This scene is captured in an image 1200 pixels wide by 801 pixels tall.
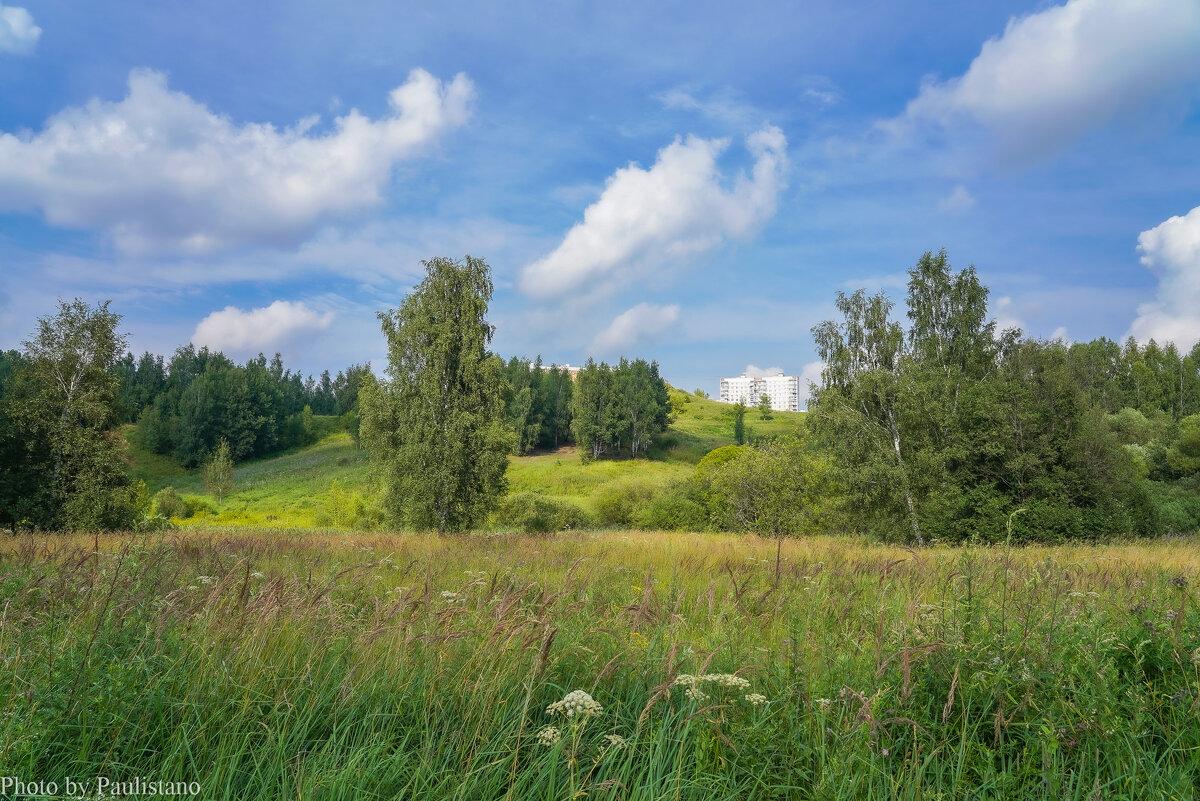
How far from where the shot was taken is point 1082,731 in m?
2.74

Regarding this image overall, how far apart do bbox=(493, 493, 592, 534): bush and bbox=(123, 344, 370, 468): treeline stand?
134 ft

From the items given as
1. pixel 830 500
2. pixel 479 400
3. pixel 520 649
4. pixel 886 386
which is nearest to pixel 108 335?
pixel 479 400

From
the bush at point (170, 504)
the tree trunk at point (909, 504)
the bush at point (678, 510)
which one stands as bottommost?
the bush at point (170, 504)

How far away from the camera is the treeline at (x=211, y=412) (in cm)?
8506

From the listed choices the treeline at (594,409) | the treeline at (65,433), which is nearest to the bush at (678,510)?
the treeline at (65,433)

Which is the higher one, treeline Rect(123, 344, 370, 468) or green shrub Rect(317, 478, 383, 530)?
treeline Rect(123, 344, 370, 468)

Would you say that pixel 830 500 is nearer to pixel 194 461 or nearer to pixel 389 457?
pixel 389 457

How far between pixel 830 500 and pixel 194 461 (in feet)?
302

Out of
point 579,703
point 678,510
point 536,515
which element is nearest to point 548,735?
point 579,703

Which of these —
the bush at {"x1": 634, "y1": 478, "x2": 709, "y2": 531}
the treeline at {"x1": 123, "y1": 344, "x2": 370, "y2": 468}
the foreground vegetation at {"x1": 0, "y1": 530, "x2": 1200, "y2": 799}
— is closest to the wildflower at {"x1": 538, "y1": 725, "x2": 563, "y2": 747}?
the foreground vegetation at {"x1": 0, "y1": 530, "x2": 1200, "y2": 799}

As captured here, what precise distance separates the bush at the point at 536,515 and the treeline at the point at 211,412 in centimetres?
4077

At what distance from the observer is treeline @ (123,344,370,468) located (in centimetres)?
8506

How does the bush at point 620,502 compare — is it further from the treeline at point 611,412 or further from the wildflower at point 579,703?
the wildflower at point 579,703

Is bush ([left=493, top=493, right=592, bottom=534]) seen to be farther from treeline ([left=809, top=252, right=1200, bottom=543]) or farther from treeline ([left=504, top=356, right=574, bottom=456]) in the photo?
treeline ([left=504, top=356, right=574, bottom=456])
